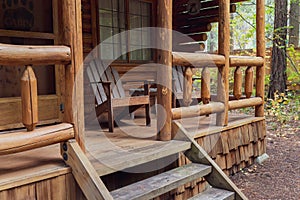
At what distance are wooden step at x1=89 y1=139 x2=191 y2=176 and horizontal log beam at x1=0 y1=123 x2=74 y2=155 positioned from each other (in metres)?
0.32

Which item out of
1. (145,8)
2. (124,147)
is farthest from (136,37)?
(124,147)

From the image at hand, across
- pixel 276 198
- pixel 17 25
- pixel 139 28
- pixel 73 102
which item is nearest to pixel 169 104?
pixel 73 102

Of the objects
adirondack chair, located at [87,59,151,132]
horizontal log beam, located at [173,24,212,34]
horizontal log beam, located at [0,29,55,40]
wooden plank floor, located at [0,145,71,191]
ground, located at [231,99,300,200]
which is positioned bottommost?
ground, located at [231,99,300,200]

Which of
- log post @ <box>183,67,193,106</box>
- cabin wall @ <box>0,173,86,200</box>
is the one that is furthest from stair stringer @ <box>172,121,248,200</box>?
cabin wall @ <box>0,173,86,200</box>

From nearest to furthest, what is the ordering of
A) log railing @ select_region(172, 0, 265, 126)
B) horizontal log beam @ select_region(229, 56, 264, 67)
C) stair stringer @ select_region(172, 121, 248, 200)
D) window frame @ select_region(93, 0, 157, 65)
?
stair stringer @ select_region(172, 121, 248, 200)
log railing @ select_region(172, 0, 265, 126)
horizontal log beam @ select_region(229, 56, 264, 67)
window frame @ select_region(93, 0, 157, 65)

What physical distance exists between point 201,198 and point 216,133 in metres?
1.14

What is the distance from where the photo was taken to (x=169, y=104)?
2.97m

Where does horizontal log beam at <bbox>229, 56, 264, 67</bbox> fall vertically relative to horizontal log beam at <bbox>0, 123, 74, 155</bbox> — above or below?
above

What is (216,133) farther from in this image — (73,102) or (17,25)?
(17,25)

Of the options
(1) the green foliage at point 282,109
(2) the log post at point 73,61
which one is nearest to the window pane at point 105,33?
(2) the log post at point 73,61

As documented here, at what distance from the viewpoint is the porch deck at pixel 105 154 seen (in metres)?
1.94

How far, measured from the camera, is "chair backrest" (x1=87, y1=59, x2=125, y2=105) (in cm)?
379

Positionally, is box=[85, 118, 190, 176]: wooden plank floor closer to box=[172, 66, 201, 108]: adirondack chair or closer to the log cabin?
the log cabin

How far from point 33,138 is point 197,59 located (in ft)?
6.39
